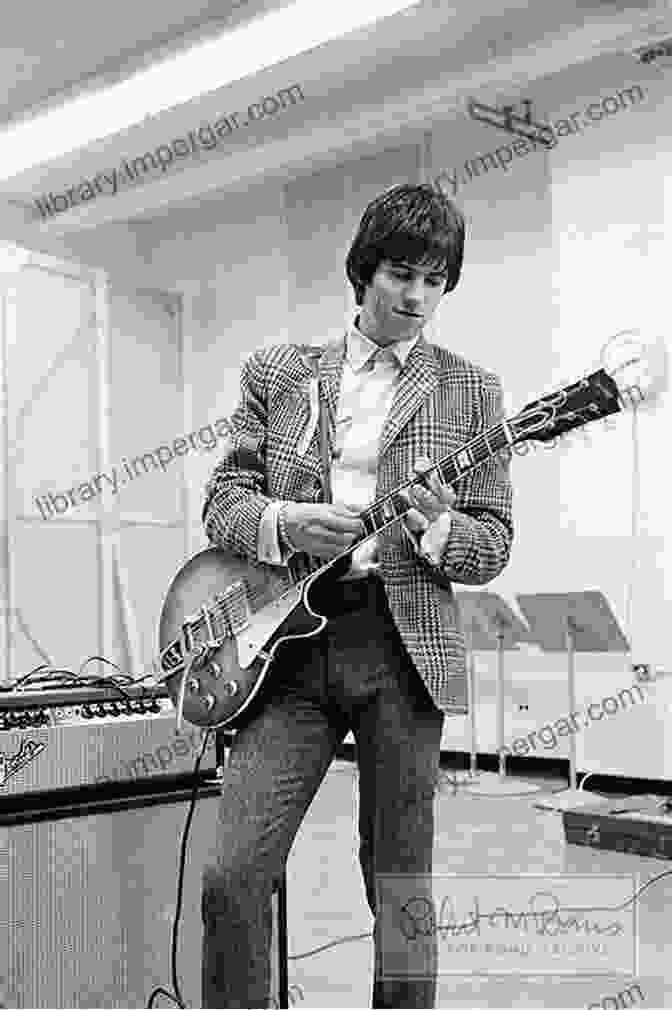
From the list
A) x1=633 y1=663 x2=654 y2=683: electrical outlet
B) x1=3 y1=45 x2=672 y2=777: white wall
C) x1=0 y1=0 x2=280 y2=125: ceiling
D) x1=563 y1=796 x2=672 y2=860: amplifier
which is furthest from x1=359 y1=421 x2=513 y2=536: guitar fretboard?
x1=633 y1=663 x2=654 y2=683: electrical outlet

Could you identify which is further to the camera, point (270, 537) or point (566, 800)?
point (566, 800)

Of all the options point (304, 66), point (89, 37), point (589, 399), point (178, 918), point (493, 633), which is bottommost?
point (178, 918)

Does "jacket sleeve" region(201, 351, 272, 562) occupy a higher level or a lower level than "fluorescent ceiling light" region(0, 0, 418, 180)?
lower

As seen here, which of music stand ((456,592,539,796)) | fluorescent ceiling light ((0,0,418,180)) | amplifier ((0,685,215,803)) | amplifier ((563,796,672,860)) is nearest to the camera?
amplifier ((0,685,215,803))

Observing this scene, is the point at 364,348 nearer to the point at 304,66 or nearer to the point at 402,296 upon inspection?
the point at 402,296

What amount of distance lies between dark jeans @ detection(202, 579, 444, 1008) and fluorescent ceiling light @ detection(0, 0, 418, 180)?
4.27 m

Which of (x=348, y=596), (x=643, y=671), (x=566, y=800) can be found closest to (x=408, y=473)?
(x=348, y=596)

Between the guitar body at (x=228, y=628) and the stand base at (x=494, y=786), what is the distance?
15.1ft

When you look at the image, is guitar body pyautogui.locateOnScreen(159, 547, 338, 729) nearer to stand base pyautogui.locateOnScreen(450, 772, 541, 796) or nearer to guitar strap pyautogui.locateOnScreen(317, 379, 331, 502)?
guitar strap pyautogui.locateOnScreen(317, 379, 331, 502)

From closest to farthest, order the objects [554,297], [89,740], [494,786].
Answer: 1. [89,740]
2. [494,786]
3. [554,297]

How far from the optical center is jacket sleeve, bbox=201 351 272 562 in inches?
71.4

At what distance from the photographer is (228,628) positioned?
185 cm

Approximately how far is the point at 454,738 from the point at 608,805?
2241 millimetres

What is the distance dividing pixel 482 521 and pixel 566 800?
446 cm
